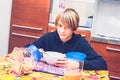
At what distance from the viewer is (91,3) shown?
9.61 feet

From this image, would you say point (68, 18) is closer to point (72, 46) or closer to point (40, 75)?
point (72, 46)

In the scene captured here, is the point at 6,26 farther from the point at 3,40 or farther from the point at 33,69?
the point at 33,69

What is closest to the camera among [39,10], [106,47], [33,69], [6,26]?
[33,69]

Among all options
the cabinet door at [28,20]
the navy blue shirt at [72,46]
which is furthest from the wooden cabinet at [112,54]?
the navy blue shirt at [72,46]

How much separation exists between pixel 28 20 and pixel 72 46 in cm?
136

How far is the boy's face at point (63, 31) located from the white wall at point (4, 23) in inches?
61.7

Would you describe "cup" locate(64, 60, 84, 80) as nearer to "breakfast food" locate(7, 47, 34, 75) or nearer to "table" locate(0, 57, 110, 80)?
"table" locate(0, 57, 110, 80)

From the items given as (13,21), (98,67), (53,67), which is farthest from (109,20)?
(53,67)

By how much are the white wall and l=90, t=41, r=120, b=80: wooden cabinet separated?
1.12 metres

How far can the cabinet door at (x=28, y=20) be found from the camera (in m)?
3.04

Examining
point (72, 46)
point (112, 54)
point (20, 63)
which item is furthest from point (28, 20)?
point (20, 63)

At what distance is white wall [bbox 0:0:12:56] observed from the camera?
10.5ft

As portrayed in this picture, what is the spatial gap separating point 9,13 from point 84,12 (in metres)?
0.96

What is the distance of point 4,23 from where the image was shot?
10.8 feet
